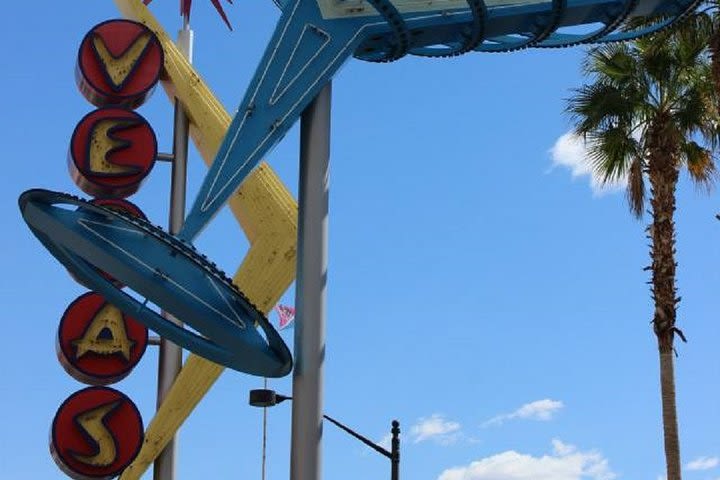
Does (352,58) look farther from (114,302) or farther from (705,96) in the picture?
(705,96)

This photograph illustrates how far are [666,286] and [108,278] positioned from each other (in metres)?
10.5

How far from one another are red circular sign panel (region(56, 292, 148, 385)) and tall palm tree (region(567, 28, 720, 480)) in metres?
10.3

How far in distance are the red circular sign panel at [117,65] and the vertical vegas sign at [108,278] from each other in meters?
0.02

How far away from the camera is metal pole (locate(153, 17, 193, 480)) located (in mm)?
26797

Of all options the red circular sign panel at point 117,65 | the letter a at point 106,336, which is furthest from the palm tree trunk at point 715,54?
the letter a at point 106,336

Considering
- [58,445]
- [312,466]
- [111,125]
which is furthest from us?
[111,125]

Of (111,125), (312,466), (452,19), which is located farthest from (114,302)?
(111,125)

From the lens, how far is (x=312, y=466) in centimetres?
1842

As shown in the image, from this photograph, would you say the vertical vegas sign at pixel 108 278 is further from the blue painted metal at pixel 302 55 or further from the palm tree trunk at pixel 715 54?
the palm tree trunk at pixel 715 54

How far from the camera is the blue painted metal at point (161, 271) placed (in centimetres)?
1809

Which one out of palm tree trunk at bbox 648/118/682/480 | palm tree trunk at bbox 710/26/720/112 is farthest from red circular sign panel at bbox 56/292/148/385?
palm tree trunk at bbox 710/26/720/112

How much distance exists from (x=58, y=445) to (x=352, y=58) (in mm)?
10907

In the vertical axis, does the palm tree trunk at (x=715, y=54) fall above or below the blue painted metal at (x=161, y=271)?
above

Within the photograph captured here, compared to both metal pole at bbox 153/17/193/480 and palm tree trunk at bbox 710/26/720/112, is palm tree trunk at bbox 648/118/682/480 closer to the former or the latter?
palm tree trunk at bbox 710/26/720/112
